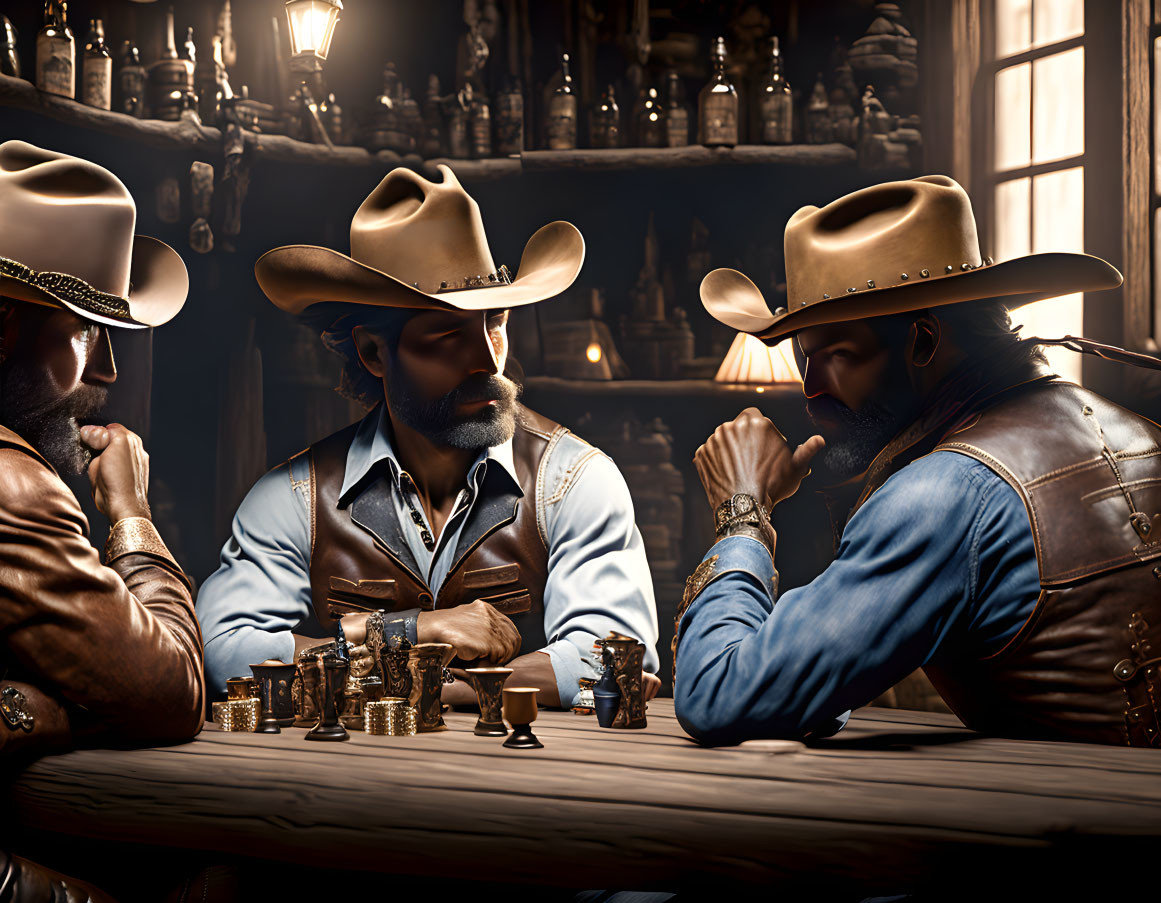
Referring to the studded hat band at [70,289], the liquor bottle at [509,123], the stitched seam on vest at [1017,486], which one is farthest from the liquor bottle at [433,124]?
the stitched seam on vest at [1017,486]

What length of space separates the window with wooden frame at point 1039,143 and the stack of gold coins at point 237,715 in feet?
11.3

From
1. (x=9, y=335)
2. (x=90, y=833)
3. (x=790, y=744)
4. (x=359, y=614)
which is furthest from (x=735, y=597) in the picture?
A: (x=9, y=335)

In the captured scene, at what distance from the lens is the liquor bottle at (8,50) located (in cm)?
416

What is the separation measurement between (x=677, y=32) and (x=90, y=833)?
4.89m

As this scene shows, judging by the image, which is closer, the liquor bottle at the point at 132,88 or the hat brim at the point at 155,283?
the hat brim at the point at 155,283

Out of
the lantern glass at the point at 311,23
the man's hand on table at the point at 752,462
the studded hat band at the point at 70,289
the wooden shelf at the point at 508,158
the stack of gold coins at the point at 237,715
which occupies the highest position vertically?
the lantern glass at the point at 311,23

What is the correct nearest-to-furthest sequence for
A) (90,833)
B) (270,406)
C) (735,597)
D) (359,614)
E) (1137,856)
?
Result: (1137,856), (90,833), (735,597), (359,614), (270,406)

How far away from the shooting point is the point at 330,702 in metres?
2.16

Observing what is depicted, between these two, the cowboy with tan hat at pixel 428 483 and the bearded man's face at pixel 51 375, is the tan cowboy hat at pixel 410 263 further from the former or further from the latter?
the bearded man's face at pixel 51 375

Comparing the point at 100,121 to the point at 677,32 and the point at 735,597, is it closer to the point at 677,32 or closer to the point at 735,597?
the point at 677,32

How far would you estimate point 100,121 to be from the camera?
4500 millimetres

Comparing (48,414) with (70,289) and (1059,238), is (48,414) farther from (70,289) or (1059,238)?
(1059,238)

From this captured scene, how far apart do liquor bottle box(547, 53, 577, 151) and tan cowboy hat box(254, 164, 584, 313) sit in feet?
7.83

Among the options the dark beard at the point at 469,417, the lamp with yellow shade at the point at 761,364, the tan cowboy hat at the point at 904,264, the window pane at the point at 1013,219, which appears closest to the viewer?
the tan cowboy hat at the point at 904,264
